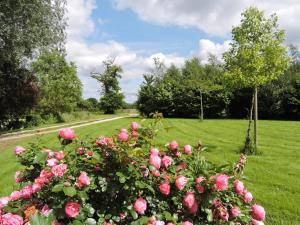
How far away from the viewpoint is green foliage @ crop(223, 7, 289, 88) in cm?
1068

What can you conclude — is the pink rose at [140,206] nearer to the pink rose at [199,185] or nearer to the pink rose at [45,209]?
the pink rose at [199,185]

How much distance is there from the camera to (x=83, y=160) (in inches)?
128

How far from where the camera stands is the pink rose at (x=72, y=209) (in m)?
2.65

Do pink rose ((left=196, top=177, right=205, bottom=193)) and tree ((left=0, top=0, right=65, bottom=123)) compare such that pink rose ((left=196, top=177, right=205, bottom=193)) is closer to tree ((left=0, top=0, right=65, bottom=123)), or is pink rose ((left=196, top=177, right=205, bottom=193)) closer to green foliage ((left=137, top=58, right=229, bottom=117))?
tree ((left=0, top=0, right=65, bottom=123))

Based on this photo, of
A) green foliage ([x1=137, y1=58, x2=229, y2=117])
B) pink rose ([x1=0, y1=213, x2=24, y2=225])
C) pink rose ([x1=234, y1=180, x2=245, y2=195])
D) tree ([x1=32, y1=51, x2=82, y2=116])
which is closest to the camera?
pink rose ([x1=0, y1=213, x2=24, y2=225])

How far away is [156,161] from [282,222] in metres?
3.11

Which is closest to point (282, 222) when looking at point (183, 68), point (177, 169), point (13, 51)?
point (177, 169)

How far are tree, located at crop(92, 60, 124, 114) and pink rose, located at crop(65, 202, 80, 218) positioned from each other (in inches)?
2161

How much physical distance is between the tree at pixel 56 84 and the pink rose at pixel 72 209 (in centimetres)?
3332

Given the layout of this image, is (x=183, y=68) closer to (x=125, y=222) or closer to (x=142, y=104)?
(x=142, y=104)

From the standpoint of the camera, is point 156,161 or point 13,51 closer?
point 156,161

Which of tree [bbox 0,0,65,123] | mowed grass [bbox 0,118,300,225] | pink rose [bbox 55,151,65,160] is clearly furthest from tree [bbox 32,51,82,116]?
pink rose [bbox 55,151,65,160]

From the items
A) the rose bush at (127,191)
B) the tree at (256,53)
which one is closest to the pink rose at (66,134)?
the rose bush at (127,191)

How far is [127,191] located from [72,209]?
46cm
